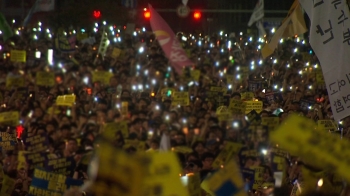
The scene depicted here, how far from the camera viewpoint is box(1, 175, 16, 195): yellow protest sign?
6.51 m

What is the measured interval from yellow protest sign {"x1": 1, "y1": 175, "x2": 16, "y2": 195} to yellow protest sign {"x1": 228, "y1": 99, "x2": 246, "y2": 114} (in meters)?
4.70

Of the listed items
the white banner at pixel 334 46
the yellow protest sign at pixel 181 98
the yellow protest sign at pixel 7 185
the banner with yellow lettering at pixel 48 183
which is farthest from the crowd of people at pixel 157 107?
the white banner at pixel 334 46

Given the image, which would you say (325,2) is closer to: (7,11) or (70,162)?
(70,162)

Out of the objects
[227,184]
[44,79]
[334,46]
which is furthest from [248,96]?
[227,184]

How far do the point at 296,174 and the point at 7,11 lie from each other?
39.1m

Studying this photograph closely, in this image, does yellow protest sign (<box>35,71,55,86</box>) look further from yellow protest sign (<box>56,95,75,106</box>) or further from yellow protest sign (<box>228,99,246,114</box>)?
yellow protest sign (<box>228,99,246,114</box>)

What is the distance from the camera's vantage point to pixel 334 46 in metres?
6.18

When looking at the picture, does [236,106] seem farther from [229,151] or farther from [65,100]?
[229,151]

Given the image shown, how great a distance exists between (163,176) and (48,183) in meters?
3.36

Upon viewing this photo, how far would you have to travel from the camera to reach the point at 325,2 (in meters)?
6.30

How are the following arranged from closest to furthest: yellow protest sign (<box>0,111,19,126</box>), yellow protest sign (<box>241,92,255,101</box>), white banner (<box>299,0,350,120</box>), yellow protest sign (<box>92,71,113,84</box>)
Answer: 1. white banner (<box>299,0,350,120</box>)
2. yellow protest sign (<box>0,111,19,126</box>)
3. yellow protest sign (<box>241,92,255,101</box>)
4. yellow protest sign (<box>92,71,113,84</box>)

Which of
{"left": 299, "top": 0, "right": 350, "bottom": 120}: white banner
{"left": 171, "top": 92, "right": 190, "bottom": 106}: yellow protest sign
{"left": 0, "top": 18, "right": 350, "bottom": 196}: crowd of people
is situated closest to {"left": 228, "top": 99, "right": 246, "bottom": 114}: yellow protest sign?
{"left": 0, "top": 18, "right": 350, "bottom": 196}: crowd of people

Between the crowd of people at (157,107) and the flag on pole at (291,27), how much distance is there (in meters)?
0.98

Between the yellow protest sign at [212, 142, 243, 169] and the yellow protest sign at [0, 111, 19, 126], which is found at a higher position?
the yellow protest sign at [0, 111, 19, 126]
